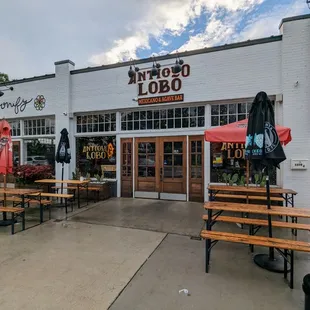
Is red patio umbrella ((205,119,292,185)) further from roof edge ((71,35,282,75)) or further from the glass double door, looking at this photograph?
roof edge ((71,35,282,75))

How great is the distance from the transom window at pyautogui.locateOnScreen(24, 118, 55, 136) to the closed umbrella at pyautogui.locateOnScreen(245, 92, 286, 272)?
833cm

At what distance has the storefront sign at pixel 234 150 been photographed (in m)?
6.81

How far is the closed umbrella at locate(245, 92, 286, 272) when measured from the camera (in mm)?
3053

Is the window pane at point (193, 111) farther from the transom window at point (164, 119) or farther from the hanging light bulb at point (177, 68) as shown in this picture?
the hanging light bulb at point (177, 68)

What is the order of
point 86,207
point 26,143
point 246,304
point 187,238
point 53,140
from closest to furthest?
point 246,304
point 187,238
point 86,207
point 53,140
point 26,143

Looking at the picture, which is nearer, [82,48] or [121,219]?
[121,219]

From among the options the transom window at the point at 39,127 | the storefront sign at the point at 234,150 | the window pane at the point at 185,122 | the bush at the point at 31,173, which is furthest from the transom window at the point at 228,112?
the transom window at the point at 39,127

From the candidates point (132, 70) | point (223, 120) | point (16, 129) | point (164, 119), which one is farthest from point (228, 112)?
point (16, 129)

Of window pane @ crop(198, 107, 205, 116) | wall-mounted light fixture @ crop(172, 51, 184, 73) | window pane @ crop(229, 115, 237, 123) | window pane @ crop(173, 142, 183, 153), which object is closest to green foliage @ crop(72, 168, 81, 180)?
window pane @ crop(173, 142, 183, 153)

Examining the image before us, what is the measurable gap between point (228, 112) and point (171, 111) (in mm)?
1871

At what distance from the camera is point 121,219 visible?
17.8 ft

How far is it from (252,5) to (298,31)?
1.93m

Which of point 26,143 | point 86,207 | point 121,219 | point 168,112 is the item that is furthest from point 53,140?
point 121,219

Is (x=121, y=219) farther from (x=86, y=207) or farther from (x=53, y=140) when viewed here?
(x=53, y=140)
